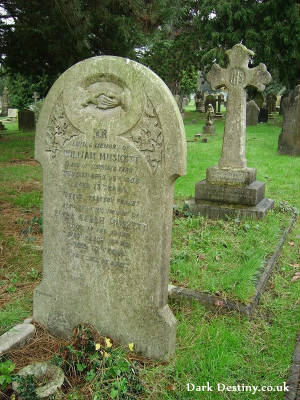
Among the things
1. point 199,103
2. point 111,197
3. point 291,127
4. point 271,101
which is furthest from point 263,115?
point 111,197

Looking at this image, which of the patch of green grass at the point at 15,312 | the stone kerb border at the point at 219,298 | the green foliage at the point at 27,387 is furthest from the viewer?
the stone kerb border at the point at 219,298

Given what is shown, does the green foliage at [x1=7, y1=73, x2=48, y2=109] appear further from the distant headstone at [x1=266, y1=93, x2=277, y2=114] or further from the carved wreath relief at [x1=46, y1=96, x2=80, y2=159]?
the carved wreath relief at [x1=46, y1=96, x2=80, y2=159]

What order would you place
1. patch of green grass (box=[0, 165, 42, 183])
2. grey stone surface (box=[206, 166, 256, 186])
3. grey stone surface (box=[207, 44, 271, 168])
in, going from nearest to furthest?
grey stone surface (box=[206, 166, 256, 186]), grey stone surface (box=[207, 44, 271, 168]), patch of green grass (box=[0, 165, 42, 183])

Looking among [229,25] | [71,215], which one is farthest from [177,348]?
[229,25]

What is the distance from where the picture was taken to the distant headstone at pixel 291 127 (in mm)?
11703

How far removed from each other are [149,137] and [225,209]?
11.7ft

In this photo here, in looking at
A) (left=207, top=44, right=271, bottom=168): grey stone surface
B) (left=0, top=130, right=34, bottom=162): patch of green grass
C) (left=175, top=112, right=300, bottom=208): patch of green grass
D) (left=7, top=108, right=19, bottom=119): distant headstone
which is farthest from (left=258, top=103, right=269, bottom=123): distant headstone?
(left=207, top=44, right=271, bottom=168): grey stone surface

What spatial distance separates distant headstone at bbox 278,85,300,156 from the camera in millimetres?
11703

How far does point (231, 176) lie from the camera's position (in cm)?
627

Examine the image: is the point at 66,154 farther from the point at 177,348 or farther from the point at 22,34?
the point at 22,34

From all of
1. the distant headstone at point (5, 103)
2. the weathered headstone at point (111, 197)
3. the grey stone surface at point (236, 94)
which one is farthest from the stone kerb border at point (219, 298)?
the distant headstone at point (5, 103)

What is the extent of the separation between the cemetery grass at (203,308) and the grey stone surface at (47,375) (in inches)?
6.2

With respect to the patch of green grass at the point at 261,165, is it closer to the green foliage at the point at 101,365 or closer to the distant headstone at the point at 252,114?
the distant headstone at the point at 252,114

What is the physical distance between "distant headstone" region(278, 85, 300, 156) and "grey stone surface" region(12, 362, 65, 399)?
10668 mm
